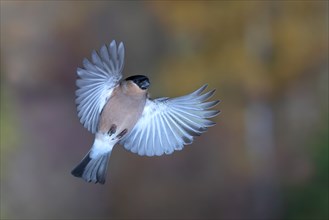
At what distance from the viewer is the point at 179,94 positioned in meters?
1.82

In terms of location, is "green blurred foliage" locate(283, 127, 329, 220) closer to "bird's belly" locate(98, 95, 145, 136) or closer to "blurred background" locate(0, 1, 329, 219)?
"blurred background" locate(0, 1, 329, 219)

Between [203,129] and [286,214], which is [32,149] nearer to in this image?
[286,214]

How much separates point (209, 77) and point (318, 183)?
545mm

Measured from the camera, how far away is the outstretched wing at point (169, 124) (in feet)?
2.38

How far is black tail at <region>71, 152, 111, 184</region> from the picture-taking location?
775mm

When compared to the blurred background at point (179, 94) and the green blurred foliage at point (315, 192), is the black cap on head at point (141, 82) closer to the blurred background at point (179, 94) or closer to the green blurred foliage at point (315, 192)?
the blurred background at point (179, 94)

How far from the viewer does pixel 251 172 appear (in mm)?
1909

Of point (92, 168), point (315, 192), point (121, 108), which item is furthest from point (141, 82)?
point (315, 192)

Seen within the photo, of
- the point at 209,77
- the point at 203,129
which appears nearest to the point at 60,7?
the point at 209,77

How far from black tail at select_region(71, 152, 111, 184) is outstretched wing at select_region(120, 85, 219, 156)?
5 cm

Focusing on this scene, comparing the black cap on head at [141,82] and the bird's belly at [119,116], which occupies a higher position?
the black cap on head at [141,82]

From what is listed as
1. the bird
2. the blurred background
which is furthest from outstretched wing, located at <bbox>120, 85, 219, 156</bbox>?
the blurred background

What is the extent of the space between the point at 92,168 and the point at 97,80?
183 millimetres

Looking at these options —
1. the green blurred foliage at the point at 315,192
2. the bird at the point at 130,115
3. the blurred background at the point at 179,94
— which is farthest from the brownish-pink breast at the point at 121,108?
the green blurred foliage at the point at 315,192
